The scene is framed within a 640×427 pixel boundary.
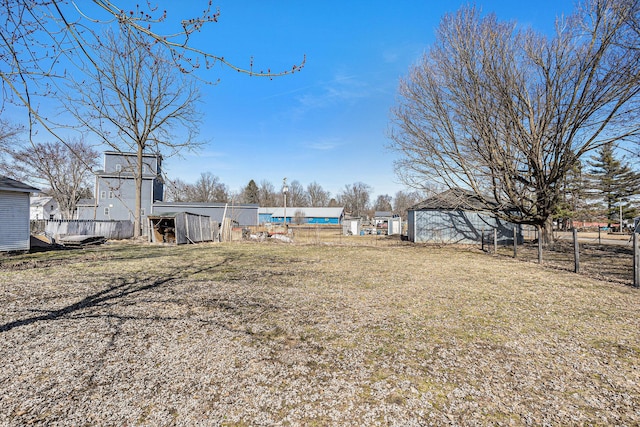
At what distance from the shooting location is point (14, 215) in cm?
1188

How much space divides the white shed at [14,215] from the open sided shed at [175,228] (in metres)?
5.00

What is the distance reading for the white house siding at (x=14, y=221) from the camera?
37.8 feet

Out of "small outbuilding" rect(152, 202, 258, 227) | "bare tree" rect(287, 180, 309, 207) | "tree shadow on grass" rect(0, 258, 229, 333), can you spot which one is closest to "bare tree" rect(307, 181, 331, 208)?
"bare tree" rect(287, 180, 309, 207)

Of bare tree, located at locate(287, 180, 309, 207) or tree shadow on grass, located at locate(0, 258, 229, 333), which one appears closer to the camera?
tree shadow on grass, located at locate(0, 258, 229, 333)

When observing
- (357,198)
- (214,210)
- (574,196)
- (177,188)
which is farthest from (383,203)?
(177,188)

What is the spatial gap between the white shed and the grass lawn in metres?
7.89

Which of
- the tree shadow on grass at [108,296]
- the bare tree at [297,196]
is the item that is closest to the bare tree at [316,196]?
the bare tree at [297,196]

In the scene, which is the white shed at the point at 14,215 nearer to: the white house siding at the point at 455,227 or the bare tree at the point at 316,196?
the white house siding at the point at 455,227

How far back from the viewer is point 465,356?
308 cm

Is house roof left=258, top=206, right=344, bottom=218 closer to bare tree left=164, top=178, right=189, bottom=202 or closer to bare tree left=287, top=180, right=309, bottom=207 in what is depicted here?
bare tree left=287, top=180, right=309, bottom=207

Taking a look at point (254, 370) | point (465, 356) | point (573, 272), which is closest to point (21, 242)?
point (254, 370)

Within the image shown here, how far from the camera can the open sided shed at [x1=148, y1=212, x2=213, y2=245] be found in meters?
16.1

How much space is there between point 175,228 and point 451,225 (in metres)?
16.6

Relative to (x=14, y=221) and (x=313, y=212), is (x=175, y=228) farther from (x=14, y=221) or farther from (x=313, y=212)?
(x=313, y=212)
